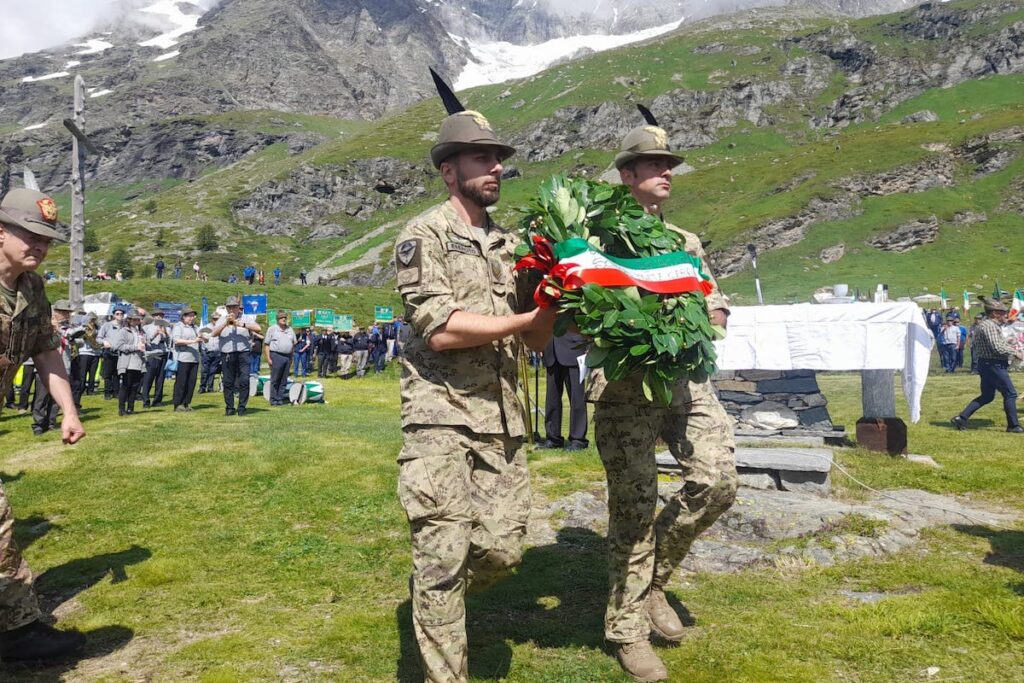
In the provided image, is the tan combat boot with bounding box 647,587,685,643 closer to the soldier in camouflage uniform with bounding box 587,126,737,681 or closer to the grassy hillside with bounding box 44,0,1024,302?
the soldier in camouflage uniform with bounding box 587,126,737,681

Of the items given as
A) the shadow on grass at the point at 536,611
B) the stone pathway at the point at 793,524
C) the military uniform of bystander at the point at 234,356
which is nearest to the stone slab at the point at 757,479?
the stone pathway at the point at 793,524

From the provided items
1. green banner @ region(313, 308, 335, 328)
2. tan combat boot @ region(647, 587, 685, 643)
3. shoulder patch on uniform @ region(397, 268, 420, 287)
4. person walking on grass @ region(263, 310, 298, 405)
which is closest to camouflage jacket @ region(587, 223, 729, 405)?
tan combat boot @ region(647, 587, 685, 643)

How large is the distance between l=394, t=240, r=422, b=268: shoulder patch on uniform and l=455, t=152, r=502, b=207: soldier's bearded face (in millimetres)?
500

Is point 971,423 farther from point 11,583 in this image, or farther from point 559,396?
point 11,583

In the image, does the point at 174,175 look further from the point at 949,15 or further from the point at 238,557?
the point at 238,557

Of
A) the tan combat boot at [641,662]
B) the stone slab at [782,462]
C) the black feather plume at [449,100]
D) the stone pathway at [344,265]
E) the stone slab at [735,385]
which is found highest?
the stone pathway at [344,265]

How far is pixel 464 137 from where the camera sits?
379 centimetres

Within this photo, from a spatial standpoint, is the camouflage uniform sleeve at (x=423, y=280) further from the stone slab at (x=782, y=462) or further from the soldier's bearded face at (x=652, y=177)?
the stone slab at (x=782, y=462)

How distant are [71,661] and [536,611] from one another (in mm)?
3044

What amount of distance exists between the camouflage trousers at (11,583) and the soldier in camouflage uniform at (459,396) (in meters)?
2.51

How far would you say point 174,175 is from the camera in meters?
174

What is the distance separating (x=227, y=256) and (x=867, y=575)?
360ft

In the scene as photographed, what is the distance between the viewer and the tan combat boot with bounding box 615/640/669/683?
3852 millimetres

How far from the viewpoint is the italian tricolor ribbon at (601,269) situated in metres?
3.51
